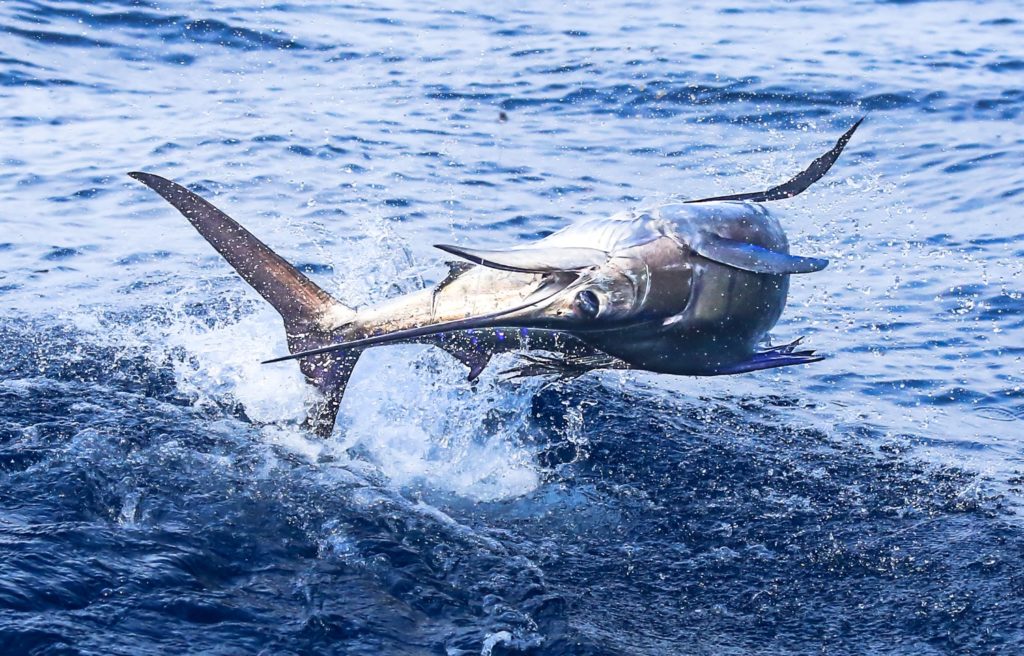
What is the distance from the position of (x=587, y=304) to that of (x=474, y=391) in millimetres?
2677

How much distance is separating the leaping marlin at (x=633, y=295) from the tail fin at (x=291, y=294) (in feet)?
0.76

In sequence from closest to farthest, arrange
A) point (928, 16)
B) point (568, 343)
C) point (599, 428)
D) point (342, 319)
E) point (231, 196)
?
1. point (568, 343)
2. point (342, 319)
3. point (599, 428)
4. point (231, 196)
5. point (928, 16)

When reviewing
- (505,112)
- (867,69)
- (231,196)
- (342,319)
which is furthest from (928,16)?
(342,319)

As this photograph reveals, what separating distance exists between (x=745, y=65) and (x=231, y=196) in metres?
7.35

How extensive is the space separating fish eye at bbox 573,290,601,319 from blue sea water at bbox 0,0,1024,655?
1269mm

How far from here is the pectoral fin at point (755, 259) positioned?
4.36 meters

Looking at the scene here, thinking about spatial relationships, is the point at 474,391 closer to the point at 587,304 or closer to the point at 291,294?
the point at 291,294

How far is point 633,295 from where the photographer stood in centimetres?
447

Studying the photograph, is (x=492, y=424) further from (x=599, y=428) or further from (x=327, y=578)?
(x=327, y=578)

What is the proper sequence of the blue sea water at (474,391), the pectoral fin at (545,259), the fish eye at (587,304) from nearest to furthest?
the pectoral fin at (545,259) < the fish eye at (587,304) < the blue sea water at (474,391)

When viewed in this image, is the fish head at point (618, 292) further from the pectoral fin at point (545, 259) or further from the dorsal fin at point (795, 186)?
the dorsal fin at point (795, 186)

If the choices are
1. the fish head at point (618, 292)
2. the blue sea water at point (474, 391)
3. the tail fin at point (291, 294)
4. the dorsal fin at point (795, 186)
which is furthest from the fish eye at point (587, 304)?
the tail fin at point (291, 294)

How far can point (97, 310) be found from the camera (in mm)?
7855

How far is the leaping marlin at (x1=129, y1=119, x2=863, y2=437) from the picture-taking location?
14.5 feet
